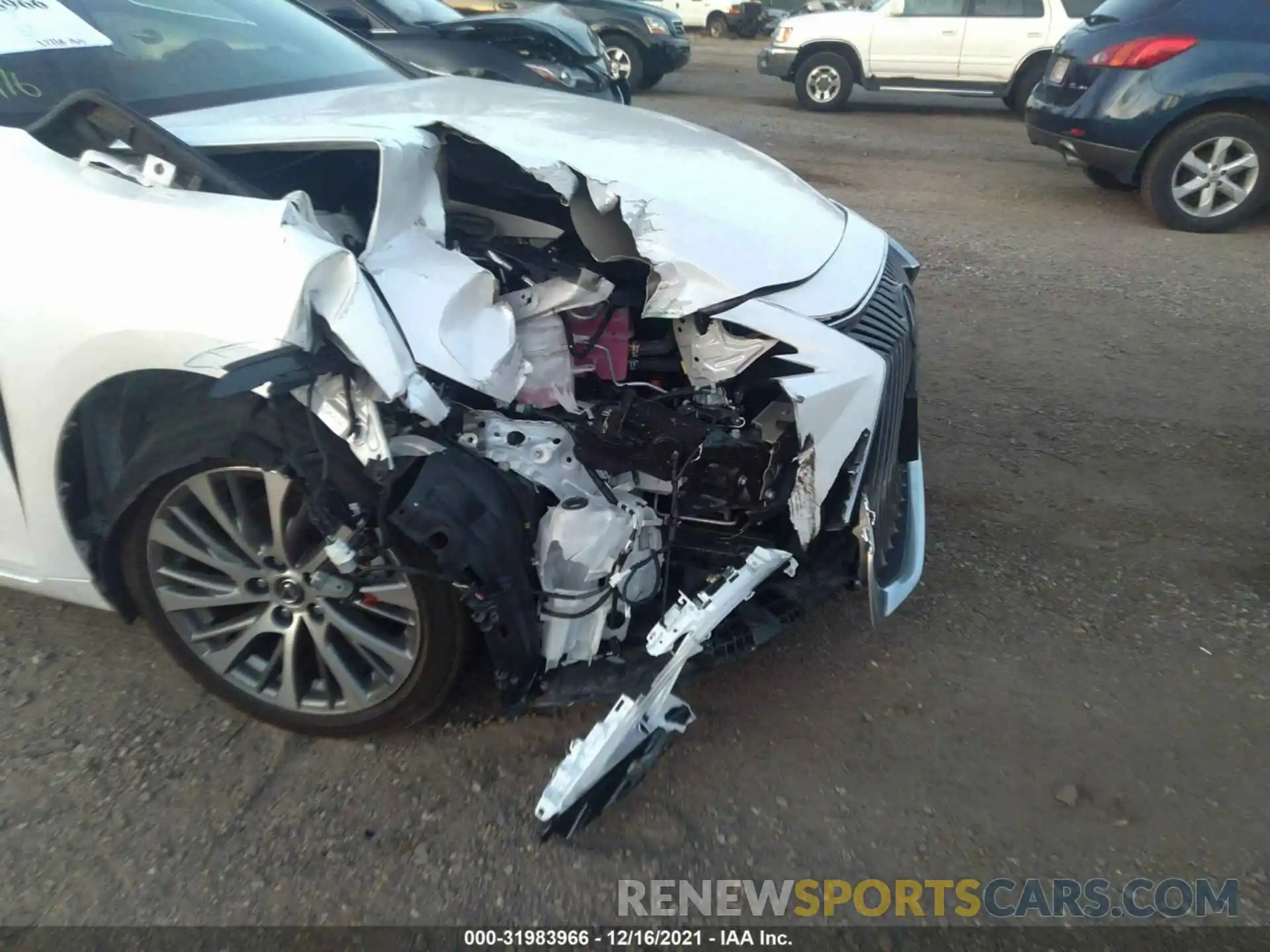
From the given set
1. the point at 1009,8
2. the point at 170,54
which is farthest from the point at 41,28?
the point at 1009,8

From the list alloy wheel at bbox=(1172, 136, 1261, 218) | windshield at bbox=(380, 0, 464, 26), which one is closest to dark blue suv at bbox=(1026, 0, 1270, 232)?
alloy wheel at bbox=(1172, 136, 1261, 218)

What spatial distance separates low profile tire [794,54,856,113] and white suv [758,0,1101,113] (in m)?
0.01

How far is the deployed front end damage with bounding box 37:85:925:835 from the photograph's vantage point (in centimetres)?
218

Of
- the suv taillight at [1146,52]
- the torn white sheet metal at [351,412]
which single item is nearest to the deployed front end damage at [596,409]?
the torn white sheet metal at [351,412]

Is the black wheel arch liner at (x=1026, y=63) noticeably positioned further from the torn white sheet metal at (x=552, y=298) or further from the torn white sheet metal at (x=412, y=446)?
the torn white sheet metal at (x=412, y=446)

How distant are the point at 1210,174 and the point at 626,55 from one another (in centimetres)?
845

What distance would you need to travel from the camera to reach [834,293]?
2.65 m

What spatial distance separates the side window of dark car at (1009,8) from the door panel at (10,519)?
471 inches

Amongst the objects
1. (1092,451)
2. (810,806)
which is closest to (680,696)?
(810,806)

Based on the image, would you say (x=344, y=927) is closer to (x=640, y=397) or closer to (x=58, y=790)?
(x=58, y=790)

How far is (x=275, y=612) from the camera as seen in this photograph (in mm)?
2463

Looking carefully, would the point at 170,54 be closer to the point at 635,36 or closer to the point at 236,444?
the point at 236,444

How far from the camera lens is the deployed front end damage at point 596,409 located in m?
2.18

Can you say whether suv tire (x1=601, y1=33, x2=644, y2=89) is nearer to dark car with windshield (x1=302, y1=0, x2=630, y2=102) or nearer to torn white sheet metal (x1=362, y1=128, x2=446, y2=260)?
dark car with windshield (x1=302, y1=0, x2=630, y2=102)
